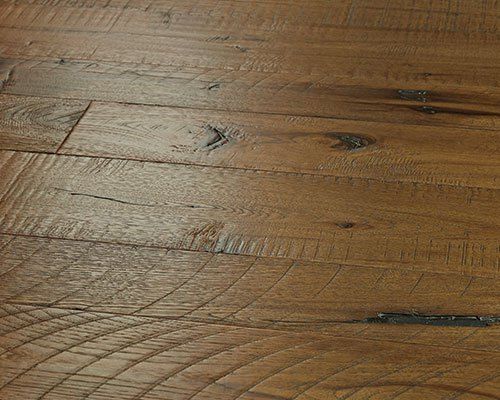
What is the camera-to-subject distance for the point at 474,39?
1585 millimetres

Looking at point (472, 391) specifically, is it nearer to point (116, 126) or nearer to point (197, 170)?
point (197, 170)

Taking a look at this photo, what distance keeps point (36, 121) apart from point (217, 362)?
0.55m

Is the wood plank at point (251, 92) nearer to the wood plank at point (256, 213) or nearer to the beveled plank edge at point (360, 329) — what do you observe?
the wood plank at point (256, 213)

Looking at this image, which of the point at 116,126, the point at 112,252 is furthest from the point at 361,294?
the point at 116,126

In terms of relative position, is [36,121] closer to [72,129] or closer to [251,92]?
[72,129]

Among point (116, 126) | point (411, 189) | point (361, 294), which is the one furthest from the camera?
point (116, 126)

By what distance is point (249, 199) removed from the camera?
125 cm

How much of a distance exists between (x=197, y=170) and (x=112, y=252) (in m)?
0.19

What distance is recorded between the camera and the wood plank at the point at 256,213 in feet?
3.80

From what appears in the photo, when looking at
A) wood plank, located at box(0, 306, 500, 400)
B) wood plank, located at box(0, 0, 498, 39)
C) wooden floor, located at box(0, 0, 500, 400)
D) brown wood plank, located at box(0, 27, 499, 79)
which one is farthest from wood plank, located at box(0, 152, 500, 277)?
wood plank, located at box(0, 0, 498, 39)

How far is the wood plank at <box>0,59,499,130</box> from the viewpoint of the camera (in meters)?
1.41

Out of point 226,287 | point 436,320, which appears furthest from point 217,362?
point 436,320

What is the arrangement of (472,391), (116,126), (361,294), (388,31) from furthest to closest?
(388,31) < (116,126) < (361,294) < (472,391)

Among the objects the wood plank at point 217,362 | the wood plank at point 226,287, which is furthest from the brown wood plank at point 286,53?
the wood plank at point 217,362
